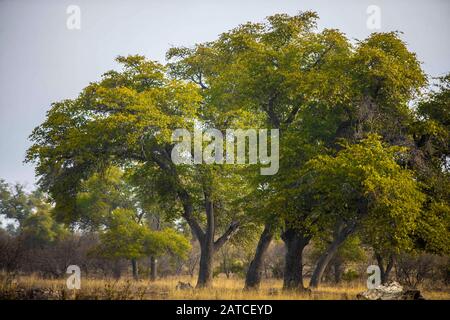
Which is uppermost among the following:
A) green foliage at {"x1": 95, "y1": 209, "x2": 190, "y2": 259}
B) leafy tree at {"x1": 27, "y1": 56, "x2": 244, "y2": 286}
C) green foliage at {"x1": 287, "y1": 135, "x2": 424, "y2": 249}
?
leafy tree at {"x1": 27, "y1": 56, "x2": 244, "y2": 286}

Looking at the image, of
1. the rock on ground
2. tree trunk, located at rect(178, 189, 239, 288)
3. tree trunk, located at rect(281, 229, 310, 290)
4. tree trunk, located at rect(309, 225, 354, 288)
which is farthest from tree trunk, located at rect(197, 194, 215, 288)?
the rock on ground

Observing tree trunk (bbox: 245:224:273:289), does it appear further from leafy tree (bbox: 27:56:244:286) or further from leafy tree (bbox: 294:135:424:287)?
leafy tree (bbox: 294:135:424:287)

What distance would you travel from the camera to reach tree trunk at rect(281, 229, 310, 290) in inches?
939

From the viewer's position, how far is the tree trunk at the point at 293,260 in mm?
23844

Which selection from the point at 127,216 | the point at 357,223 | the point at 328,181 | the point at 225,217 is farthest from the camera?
the point at 127,216

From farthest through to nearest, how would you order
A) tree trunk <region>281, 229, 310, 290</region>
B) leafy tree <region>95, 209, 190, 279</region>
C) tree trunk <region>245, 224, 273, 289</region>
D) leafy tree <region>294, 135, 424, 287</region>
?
leafy tree <region>95, 209, 190, 279</region>
tree trunk <region>245, 224, 273, 289</region>
tree trunk <region>281, 229, 310, 290</region>
leafy tree <region>294, 135, 424, 287</region>

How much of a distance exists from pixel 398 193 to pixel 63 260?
1164 inches

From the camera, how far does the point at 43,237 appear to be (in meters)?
49.7

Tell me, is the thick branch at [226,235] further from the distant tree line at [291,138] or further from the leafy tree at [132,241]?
the leafy tree at [132,241]

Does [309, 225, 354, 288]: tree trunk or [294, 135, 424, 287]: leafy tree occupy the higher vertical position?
[294, 135, 424, 287]: leafy tree

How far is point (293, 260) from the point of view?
24.4 metres

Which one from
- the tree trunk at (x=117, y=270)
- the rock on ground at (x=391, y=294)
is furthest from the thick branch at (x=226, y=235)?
the tree trunk at (x=117, y=270)
